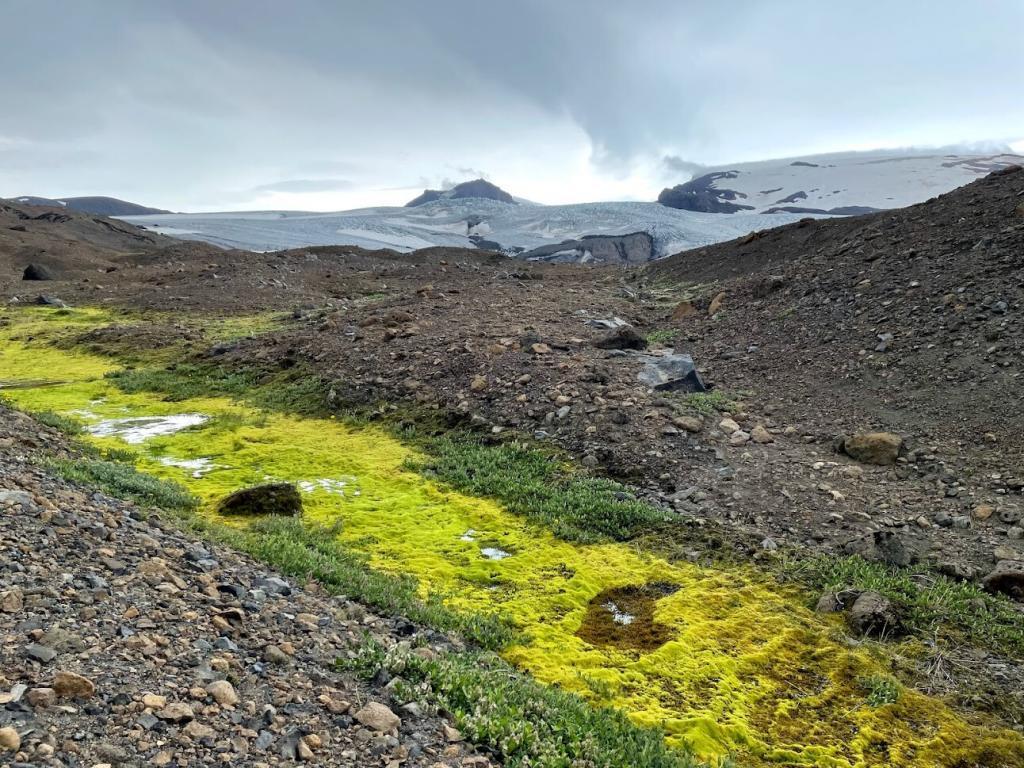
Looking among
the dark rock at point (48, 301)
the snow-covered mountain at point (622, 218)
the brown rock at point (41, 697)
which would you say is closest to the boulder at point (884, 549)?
the brown rock at point (41, 697)

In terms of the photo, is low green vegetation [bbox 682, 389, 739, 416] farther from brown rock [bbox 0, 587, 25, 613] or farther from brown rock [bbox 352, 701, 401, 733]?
brown rock [bbox 0, 587, 25, 613]

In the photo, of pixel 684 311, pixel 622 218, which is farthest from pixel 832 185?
pixel 684 311

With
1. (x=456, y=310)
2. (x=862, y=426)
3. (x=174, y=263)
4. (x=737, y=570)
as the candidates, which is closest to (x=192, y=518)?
(x=737, y=570)

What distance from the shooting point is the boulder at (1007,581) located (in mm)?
6312

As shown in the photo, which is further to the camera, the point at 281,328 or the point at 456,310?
the point at 281,328

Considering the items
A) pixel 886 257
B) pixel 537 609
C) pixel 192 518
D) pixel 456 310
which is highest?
pixel 886 257

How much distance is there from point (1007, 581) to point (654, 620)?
338 centimetres

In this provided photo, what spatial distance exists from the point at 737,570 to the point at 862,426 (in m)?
4.59

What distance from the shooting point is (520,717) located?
13.9 feet

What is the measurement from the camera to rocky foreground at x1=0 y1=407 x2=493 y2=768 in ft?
10.4

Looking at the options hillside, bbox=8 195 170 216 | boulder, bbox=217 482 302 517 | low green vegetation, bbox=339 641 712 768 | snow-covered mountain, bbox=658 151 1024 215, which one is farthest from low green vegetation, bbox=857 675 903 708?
hillside, bbox=8 195 170 216

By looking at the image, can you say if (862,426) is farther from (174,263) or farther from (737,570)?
(174,263)

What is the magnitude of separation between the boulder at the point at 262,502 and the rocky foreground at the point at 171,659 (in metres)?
2.14

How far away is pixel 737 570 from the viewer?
6973 mm
